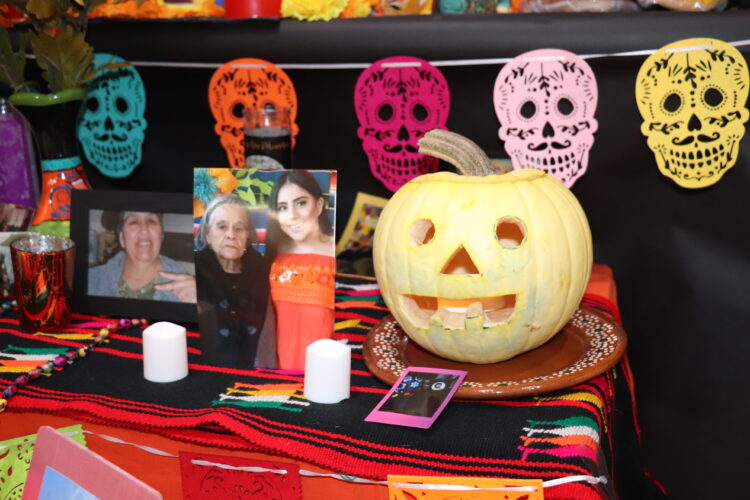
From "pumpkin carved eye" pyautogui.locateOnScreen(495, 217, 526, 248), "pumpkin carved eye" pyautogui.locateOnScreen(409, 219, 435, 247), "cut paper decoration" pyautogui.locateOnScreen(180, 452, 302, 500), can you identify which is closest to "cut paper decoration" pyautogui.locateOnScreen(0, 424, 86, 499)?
"cut paper decoration" pyautogui.locateOnScreen(180, 452, 302, 500)

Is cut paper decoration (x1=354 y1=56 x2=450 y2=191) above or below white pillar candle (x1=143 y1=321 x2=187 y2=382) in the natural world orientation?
above

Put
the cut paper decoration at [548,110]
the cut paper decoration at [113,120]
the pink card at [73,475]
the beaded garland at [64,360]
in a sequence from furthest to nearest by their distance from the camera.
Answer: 1. the cut paper decoration at [113,120]
2. the cut paper decoration at [548,110]
3. the beaded garland at [64,360]
4. the pink card at [73,475]

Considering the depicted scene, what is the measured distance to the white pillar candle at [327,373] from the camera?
35.8 inches

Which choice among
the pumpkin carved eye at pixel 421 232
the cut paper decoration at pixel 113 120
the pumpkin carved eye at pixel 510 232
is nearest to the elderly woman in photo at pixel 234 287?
the pumpkin carved eye at pixel 421 232

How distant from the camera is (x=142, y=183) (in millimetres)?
1574

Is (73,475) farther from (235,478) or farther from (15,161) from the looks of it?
(15,161)

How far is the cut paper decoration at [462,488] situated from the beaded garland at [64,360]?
51cm

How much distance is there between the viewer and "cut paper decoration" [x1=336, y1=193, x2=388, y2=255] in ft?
4.60

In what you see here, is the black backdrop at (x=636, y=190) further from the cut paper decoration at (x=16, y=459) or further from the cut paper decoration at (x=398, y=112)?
the cut paper decoration at (x=16, y=459)

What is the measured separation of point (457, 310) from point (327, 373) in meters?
0.18

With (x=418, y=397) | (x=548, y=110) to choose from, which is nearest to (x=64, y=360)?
(x=418, y=397)

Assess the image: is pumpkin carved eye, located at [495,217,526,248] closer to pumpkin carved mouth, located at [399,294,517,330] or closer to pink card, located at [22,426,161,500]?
pumpkin carved mouth, located at [399,294,517,330]

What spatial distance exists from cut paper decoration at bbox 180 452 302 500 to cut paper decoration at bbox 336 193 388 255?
62 cm

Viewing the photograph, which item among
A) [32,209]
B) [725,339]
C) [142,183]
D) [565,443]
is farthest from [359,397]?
[142,183]
